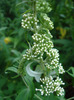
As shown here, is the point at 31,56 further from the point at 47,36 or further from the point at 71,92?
the point at 71,92

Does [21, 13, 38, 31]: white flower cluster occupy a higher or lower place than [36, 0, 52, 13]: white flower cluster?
lower

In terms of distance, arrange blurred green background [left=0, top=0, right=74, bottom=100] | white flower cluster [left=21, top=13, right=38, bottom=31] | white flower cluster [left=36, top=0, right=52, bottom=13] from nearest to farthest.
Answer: white flower cluster [left=21, top=13, right=38, bottom=31], white flower cluster [left=36, top=0, right=52, bottom=13], blurred green background [left=0, top=0, right=74, bottom=100]

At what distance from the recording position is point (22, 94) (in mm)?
1938

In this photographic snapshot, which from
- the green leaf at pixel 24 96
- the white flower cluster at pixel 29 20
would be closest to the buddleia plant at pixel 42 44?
the white flower cluster at pixel 29 20

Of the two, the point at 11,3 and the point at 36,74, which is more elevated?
the point at 11,3

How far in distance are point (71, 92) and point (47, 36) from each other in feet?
6.76

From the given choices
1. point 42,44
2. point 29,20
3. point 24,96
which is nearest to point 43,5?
point 29,20

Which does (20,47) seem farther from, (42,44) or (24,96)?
(42,44)

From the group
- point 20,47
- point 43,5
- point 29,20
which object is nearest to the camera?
point 29,20

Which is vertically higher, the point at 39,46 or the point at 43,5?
the point at 43,5

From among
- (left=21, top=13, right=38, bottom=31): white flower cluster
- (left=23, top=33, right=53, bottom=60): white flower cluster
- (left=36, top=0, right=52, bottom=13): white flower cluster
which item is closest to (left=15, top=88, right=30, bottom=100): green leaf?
(left=23, top=33, right=53, bottom=60): white flower cluster

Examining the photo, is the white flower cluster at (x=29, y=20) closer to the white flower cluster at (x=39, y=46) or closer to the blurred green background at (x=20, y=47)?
the white flower cluster at (x=39, y=46)

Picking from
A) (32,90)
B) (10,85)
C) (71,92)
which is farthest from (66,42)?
(32,90)

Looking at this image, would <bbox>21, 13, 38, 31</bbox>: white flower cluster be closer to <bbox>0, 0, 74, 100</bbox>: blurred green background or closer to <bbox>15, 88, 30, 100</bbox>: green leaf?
<bbox>15, 88, 30, 100</bbox>: green leaf
